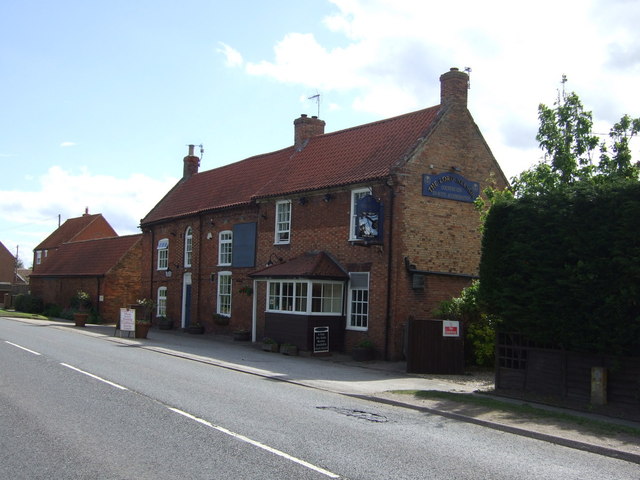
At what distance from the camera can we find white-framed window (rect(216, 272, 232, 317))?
29.8 meters

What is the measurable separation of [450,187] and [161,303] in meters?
19.4

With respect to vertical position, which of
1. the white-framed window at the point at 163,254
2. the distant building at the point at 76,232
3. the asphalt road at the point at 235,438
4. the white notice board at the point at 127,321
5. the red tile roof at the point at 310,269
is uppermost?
the distant building at the point at 76,232

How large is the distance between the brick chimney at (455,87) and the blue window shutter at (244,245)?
9.83 m

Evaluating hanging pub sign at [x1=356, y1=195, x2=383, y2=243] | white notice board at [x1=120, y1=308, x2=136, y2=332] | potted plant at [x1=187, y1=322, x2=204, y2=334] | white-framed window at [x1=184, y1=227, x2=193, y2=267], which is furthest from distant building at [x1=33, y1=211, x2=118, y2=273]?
hanging pub sign at [x1=356, y1=195, x2=383, y2=243]

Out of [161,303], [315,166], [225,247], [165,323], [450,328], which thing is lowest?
[165,323]

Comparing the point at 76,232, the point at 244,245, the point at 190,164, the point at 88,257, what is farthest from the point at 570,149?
the point at 76,232

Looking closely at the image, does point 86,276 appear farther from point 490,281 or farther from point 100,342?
point 490,281

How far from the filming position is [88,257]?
156 feet

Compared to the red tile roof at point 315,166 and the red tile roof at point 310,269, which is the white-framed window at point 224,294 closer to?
the red tile roof at point 315,166

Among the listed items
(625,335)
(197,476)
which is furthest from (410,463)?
(625,335)

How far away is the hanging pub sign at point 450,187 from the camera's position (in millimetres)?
22050

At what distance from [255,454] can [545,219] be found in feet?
27.7

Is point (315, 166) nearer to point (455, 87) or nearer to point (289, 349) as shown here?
point (455, 87)

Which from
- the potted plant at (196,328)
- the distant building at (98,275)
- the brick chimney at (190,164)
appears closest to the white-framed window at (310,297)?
the potted plant at (196,328)
